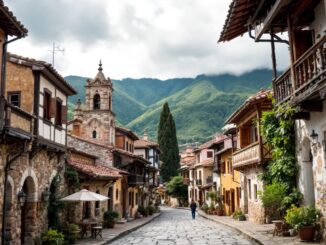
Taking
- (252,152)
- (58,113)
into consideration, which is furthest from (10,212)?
(252,152)

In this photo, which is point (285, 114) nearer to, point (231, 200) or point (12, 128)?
point (12, 128)

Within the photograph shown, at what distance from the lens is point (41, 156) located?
1739cm

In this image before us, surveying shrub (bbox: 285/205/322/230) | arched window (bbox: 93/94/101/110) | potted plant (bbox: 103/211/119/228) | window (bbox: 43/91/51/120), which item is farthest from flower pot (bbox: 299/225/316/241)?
arched window (bbox: 93/94/101/110)

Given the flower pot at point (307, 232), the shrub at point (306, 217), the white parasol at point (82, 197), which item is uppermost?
the white parasol at point (82, 197)

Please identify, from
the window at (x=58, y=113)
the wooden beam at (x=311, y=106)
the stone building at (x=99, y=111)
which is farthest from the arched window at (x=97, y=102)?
the wooden beam at (x=311, y=106)

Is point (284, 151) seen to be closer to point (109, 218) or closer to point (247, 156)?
point (247, 156)

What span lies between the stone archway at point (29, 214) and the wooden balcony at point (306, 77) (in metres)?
9.64

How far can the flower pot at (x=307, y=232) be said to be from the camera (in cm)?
1372

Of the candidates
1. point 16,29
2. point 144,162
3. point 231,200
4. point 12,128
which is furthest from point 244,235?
point 144,162

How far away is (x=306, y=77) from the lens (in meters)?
11.5

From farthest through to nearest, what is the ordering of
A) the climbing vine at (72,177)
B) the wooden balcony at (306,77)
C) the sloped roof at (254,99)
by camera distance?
the sloped roof at (254,99) → the climbing vine at (72,177) → the wooden balcony at (306,77)

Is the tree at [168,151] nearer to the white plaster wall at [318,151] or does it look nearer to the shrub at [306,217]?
the white plaster wall at [318,151]

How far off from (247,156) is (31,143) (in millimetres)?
15791

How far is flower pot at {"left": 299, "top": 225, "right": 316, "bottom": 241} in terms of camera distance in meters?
13.7
